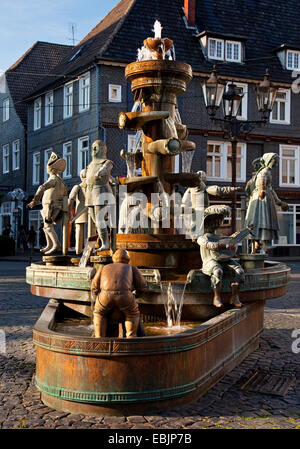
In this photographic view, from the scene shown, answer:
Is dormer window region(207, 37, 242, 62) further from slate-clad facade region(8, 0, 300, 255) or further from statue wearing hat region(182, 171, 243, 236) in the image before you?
statue wearing hat region(182, 171, 243, 236)

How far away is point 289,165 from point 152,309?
91.8ft

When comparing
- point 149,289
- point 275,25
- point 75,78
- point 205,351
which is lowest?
point 205,351

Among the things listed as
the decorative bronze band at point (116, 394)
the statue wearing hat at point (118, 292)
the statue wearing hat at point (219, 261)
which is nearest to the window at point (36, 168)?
the statue wearing hat at point (219, 261)

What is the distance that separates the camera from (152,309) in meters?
7.13

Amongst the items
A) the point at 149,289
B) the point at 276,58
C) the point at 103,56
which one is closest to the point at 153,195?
the point at 149,289

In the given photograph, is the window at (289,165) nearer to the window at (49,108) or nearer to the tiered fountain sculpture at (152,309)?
the window at (49,108)

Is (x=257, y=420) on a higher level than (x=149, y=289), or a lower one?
lower

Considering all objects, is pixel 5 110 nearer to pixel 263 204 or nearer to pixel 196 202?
pixel 263 204

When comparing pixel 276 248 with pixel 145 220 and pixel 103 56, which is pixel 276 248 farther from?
pixel 145 220

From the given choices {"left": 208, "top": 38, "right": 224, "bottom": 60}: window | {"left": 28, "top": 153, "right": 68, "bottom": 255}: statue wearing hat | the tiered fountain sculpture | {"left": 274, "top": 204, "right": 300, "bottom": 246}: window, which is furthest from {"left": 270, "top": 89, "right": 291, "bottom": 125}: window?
{"left": 28, "top": 153, "right": 68, "bottom": 255}: statue wearing hat

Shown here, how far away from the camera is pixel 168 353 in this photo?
17.1ft

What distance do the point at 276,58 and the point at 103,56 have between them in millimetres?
10773

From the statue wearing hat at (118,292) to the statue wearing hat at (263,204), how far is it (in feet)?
17.0

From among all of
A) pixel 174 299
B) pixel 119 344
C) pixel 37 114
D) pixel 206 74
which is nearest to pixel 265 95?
pixel 174 299
